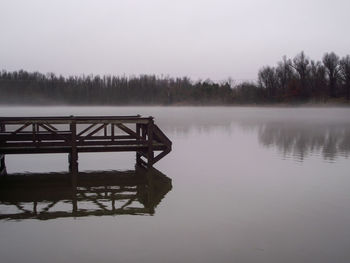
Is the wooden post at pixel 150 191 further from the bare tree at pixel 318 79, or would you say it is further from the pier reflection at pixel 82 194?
the bare tree at pixel 318 79

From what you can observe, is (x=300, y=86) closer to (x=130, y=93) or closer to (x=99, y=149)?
(x=130, y=93)

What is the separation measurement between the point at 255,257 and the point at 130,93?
171 metres

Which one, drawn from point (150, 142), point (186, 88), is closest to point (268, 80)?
point (186, 88)

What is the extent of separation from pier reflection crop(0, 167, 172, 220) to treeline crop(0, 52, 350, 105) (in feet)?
331

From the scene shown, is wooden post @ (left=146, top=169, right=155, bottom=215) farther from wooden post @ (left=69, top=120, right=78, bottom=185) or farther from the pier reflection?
wooden post @ (left=69, top=120, right=78, bottom=185)

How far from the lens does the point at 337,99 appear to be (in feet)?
346

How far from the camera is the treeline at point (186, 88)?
113 m

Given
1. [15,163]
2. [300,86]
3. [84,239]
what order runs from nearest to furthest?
1. [84,239]
2. [15,163]
3. [300,86]

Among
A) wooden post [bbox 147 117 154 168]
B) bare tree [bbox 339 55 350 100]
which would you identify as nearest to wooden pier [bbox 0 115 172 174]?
wooden post [bbox 147 117 154 168]

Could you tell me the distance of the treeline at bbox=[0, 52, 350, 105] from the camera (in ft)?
370

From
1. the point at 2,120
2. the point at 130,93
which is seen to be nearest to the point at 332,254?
the point at 2,120

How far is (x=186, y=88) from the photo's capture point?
545 ft

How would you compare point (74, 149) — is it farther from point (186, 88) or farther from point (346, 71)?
point (186, 88)

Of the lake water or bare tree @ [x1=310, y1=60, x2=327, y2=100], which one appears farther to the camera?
bare tree @ [x1=310, y1=60, x2=327, y2=100]
